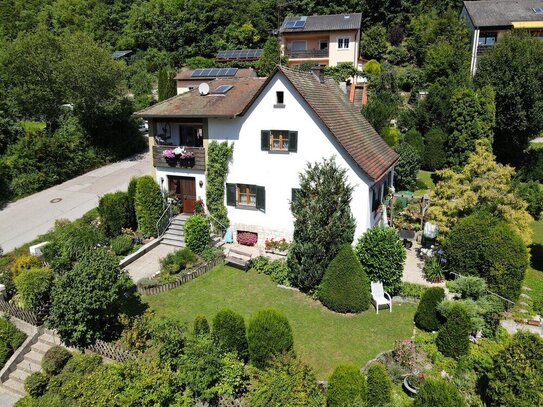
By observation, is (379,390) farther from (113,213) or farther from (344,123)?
(113,213)

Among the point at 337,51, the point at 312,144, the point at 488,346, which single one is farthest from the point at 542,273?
the point at 337,51

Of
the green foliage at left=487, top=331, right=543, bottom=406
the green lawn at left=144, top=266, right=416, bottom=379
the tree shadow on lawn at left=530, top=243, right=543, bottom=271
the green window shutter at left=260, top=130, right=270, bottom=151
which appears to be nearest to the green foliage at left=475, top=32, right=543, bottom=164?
the tree shadow on lawn at left=530, top=243, right=543, bottom=271

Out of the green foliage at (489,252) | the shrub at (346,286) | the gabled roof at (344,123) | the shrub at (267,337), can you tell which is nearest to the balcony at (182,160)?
the gabled roof at (344,123)

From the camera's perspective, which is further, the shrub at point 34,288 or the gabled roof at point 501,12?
the gabled roof at point 501,12

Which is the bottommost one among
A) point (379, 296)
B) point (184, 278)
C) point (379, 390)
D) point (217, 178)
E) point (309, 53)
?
point (184, 278)

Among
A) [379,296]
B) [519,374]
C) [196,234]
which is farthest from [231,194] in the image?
[519,374]

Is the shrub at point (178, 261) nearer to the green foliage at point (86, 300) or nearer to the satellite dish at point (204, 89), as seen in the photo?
the green foliage at point (86, 300)
